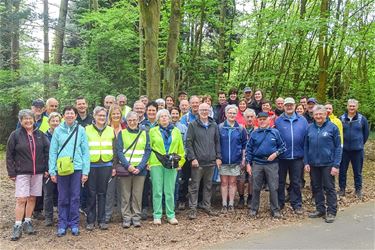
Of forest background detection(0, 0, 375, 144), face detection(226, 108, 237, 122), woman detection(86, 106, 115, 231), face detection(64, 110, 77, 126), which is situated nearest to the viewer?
face detection(64, 110, 77, 126)

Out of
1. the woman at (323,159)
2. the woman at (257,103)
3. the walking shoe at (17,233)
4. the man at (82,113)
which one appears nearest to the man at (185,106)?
the woman at (257,103)

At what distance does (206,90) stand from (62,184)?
1030 centimetres

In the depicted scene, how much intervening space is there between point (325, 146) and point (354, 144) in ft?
6.47

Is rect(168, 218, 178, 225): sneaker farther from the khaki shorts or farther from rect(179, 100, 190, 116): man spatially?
rect(179, 100, 190, 116): man

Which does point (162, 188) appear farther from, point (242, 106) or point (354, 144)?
point (354, 144)

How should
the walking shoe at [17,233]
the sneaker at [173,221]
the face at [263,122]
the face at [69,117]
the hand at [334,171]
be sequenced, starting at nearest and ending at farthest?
the walking shoe at [17,233] < the face at [69,117] < the sneaker at [173,221] < the hand at [334,171] < the face at [263,122]

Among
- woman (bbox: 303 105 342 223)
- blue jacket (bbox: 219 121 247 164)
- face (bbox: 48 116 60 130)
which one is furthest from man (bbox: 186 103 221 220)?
face (bbox: 48 116 60 130)

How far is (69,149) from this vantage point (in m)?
6.17

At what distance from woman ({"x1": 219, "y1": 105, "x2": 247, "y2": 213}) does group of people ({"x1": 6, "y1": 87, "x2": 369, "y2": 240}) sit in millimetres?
19

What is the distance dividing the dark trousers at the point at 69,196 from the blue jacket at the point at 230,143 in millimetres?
2717

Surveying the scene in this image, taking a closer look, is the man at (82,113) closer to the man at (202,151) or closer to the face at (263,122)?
the man at (202,151)

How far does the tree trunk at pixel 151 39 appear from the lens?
10508mm

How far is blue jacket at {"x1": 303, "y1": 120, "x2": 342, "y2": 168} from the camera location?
6.97m

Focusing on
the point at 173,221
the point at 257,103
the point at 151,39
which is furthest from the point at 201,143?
the point at 151,39
